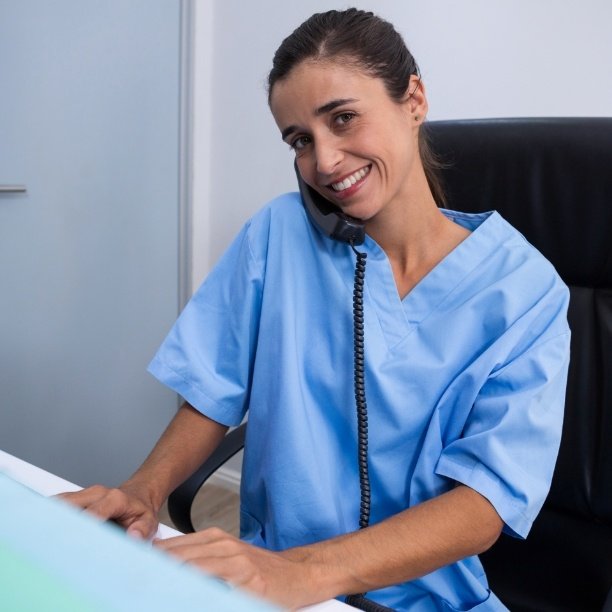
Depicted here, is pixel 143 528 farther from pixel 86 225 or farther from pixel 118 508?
pixel 86 225

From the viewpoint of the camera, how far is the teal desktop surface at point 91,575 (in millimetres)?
268

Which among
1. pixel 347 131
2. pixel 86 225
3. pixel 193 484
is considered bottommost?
pixel 193 484

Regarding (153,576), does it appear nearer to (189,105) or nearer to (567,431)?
(567,431)

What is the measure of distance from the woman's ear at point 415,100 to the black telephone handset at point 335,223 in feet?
0.51

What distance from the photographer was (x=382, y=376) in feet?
2.62

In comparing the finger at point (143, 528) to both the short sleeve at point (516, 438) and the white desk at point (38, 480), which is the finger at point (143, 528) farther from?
the short sleeve at point (516, 438)

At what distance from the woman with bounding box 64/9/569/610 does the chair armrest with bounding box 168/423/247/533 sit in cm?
2

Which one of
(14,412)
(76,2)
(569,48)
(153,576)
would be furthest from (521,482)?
(76,2)

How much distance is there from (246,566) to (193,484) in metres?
0.33

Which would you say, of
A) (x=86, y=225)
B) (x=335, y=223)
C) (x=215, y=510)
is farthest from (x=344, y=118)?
(x=215, y=510)

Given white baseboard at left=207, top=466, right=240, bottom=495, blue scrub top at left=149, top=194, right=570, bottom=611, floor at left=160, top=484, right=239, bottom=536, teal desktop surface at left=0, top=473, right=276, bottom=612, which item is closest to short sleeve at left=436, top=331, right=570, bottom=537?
blue scrub top at left=149, top=194, right=570, bottom=611

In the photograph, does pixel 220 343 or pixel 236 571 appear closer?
pixel 236 571

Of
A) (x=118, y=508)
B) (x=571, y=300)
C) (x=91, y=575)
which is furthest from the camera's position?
(x=571, y=300)

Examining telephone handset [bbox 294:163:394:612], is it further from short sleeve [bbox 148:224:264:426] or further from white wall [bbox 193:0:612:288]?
white wall [bbox 193:0:612:288]
